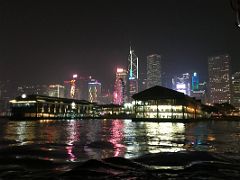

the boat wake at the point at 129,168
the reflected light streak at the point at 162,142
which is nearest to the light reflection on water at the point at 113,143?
the reflected light streak at the point at 162,142

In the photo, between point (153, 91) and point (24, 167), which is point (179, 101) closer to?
point (153, 91)

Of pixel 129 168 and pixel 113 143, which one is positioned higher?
pixel 113 143

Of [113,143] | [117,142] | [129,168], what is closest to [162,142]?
[117,142]

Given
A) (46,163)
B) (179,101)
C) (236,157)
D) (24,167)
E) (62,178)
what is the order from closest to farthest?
(62,178) → (24,167) → (46,163) → (236,157) → (179,101)

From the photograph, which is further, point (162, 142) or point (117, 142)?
point (162, 142)

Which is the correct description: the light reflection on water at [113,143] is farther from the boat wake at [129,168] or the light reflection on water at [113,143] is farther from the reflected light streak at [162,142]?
the boat wake at [129,168]

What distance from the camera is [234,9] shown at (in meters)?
13.6

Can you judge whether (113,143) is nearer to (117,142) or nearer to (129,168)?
(117,142)

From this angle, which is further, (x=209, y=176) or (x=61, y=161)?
(x=61, y=161)

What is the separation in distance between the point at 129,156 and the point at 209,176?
691cm

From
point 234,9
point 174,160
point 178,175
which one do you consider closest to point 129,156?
point 174,160

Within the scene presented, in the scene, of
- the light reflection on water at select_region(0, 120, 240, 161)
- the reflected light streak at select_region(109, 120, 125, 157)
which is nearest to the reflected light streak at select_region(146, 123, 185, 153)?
the light reflection on water at select_region(0, 120, 240, 161)

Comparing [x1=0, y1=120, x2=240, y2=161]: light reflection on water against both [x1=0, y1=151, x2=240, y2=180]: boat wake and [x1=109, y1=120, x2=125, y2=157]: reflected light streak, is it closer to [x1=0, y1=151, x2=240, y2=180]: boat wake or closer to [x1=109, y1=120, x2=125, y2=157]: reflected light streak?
[x1=109, y1=120, x2=125, y2=157]: reflected light streak

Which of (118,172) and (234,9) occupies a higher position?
(234,9)
